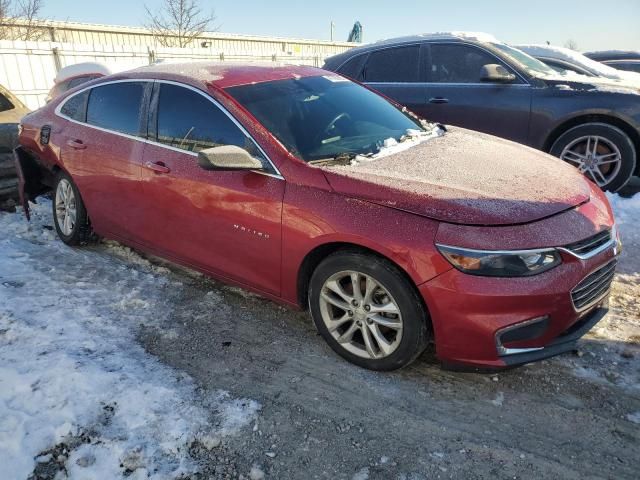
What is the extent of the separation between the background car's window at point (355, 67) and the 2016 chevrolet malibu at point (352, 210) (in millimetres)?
2830

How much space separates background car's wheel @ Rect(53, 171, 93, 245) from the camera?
4699mm

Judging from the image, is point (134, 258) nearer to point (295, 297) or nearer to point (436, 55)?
point (295, 297)

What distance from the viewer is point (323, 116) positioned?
11.8ft

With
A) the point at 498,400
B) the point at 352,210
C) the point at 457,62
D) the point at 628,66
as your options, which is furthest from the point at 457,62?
the point at 628,66

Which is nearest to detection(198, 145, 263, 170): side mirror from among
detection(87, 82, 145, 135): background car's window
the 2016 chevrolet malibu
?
the 2016 chevrolet malibu

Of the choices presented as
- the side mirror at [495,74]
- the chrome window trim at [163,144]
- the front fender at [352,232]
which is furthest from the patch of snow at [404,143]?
the side mirror at [495,74]

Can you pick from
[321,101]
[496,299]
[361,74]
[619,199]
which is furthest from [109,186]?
[619,199]

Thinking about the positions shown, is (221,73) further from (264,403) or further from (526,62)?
(526,62)

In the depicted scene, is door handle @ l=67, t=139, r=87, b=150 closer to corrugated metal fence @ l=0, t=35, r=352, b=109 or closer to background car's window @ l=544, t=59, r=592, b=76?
background car's window @ l=544, t=59, r=592, b=76

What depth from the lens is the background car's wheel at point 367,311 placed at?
2732 mm

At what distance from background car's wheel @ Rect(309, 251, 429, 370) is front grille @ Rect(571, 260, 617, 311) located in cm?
77

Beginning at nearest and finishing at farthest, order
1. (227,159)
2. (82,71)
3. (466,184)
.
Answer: (466,184) → (227,159) → (82,71)

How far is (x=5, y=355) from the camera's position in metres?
3.05

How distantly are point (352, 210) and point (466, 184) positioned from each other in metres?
0.65
